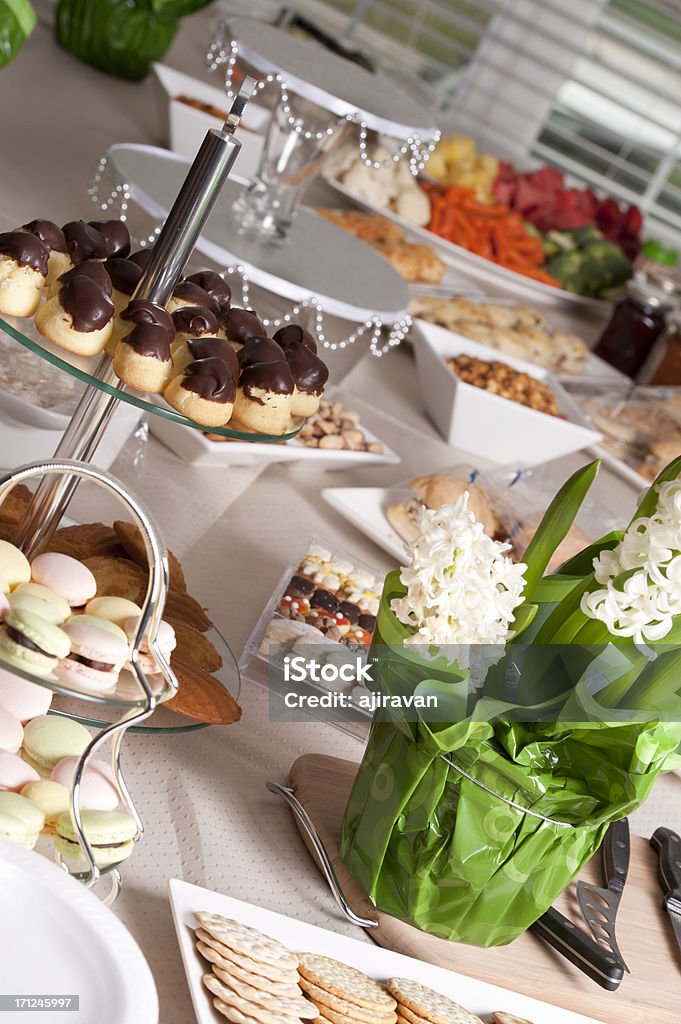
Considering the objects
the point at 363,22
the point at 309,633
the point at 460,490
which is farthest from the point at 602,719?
the point at 363,22

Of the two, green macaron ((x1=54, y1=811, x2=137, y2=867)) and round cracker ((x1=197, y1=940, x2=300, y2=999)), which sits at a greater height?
green macaron ((x1=54, y1=811, x2=137, y2=867))

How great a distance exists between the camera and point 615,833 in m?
A: 0.83

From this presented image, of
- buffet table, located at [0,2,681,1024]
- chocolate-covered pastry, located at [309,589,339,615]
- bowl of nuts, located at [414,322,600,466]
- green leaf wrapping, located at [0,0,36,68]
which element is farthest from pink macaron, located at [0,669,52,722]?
green leaf wrapping, located at [0,0,36,68]

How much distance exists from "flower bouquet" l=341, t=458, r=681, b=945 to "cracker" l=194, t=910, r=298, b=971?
0.10m

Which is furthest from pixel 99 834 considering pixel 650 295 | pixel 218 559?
pixel 650 295

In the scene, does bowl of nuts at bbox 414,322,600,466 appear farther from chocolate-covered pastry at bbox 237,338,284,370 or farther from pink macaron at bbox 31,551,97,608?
pink macaron at bbox 31,551,97,608

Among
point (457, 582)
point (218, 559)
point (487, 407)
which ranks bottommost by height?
point (218, 559)

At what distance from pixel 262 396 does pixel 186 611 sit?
234 millimetres

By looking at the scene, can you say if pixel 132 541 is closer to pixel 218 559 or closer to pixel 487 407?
pixel 218 559

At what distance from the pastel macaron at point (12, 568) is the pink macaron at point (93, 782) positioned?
3.8 inches

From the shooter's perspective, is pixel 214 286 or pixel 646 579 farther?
pixel 214 286

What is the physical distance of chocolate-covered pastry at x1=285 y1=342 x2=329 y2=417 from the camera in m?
0.69

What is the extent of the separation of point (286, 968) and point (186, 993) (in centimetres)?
5

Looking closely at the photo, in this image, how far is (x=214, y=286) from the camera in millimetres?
Answer: 734
